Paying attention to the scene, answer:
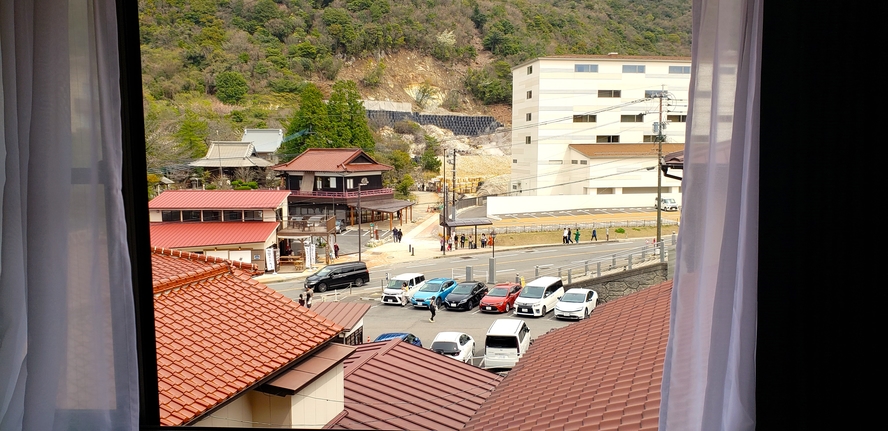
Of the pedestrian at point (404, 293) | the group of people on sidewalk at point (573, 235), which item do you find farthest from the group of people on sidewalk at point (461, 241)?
the group of people on sidewalk at point (573, 235)

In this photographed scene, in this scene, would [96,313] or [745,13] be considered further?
[96,313]

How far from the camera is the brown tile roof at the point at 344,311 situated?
302 cm

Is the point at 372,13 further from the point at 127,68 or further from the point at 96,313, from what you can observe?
the point at 96,313

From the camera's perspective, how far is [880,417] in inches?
39.2

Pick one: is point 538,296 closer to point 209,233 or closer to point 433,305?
point 433,305

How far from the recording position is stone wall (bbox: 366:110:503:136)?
3.11 m

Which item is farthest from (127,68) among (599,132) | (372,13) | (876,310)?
(599,132)

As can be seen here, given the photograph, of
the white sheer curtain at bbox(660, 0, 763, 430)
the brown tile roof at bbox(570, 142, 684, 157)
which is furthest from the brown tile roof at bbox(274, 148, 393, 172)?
the white sheer curtain at bbox(660, 0, 763, 430)

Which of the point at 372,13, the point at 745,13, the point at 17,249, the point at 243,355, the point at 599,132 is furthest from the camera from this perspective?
the point at 372,13

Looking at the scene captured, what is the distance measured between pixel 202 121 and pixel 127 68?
1.54 meters

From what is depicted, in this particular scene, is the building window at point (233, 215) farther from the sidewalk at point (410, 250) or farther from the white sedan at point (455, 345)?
the white sedan at point (455, 345)

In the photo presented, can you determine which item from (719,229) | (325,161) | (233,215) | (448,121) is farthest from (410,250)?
(719,229)

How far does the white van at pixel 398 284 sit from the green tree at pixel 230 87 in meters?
1.10

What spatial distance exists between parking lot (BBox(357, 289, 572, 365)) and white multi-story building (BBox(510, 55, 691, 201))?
0.67 m
